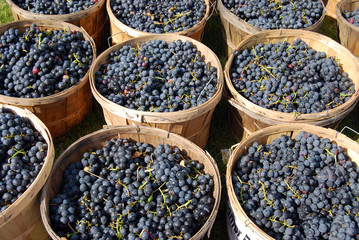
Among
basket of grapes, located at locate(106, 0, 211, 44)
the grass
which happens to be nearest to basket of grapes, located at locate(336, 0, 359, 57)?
the grass

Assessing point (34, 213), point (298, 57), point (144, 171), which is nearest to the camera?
point (34, 213)

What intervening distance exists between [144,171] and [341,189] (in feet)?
5.15

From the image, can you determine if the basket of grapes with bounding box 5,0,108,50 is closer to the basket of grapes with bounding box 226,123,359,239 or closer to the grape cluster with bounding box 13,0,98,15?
the grape cluster with bounding box 13,0,98,15

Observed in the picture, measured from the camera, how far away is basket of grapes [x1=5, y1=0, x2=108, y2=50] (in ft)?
12.9

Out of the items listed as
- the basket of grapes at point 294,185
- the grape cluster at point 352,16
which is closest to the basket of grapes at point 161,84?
the basket of grapes at point 294,185

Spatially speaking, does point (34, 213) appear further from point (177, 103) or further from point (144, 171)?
point (177, 103)

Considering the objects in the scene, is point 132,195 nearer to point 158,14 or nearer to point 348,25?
point 158,14

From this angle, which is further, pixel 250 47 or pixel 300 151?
pixel 250 47

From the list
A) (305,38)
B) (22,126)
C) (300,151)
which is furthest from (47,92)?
(305,38)

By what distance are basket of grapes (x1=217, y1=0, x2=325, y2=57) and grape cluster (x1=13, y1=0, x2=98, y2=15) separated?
1838 mm

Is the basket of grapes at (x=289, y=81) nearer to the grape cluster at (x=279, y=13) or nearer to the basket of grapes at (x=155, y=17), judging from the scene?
the grape cluster at (x=279, y=13)

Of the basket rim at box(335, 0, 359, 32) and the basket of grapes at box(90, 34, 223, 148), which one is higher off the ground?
the basket rim at box(335, 0, 359, 32)

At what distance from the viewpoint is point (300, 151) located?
286 cm

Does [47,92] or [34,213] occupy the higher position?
[47,92]
